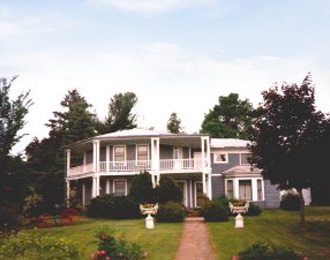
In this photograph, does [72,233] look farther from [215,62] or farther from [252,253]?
[252,253]

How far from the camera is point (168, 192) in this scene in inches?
1192

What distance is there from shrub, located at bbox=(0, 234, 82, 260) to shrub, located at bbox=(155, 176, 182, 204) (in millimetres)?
20185

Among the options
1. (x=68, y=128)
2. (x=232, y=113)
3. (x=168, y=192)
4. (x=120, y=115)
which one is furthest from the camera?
(x=232, y=113)

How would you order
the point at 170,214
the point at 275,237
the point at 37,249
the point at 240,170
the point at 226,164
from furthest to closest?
the point at 226,164 < the point at 240,170 < the point at 170,214 < the point at 275,237 < the point at 37,249

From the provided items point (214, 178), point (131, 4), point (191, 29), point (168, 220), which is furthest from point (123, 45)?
point (214, 178)

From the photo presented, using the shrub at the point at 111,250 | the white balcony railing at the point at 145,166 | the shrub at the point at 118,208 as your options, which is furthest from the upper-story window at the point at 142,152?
the shrub at the point at 111,250

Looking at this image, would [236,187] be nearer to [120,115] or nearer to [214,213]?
[214,213]

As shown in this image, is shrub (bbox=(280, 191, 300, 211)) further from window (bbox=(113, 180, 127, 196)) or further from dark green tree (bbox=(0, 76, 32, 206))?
dark green tree (bbox=(0, 76, 32, 206))

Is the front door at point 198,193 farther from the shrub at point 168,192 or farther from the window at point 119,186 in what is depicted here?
the shrub at point 168,192

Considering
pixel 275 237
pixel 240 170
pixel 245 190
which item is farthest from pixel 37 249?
pixel 245 190

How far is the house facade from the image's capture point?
3425 centimetres

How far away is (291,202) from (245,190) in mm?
3657

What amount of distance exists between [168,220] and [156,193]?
4497mm

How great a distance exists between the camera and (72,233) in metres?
21.4
